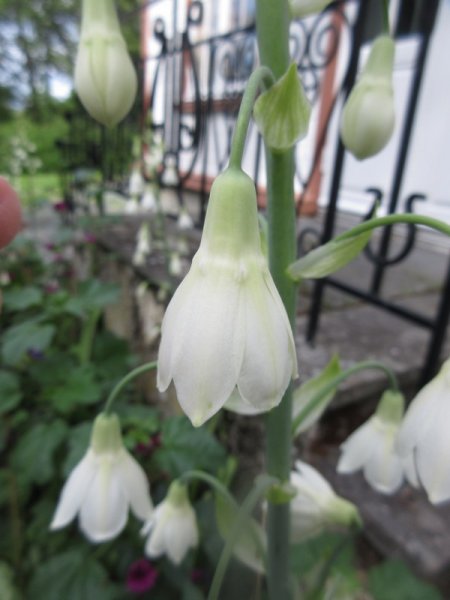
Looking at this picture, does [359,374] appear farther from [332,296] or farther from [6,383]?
[6,383]

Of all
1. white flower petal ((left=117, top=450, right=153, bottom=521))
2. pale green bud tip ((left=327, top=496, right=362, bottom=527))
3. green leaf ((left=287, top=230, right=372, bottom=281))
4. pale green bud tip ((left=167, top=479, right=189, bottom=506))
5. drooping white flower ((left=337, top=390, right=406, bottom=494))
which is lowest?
pale green bud tip ((left=167, top=479, right=189, bottom=506))

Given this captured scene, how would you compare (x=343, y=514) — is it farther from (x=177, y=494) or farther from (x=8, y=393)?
(x=8, y=393)

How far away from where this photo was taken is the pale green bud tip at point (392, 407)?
1.82ft

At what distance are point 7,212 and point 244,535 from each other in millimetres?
455

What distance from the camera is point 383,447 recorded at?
56 cm

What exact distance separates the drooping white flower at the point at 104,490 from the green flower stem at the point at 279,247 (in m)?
0.16

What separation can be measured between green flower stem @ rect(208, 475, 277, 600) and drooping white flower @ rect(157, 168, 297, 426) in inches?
6.3

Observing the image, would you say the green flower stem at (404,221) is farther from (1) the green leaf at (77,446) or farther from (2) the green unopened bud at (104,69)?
(1) the green leaf at (77,446)

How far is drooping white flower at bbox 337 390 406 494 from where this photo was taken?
0.55 m

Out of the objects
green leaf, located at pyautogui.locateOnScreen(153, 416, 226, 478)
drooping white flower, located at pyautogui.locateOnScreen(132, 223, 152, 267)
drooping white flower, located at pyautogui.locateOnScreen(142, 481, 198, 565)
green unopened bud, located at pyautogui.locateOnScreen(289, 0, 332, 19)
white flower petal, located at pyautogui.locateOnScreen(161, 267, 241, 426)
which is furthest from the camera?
drooping white flower, located at pyautogui.locateOnScreen(132, 223, 152, 267)

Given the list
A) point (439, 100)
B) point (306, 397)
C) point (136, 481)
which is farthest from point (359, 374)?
point (439, 100)

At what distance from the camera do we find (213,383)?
27 centimetres

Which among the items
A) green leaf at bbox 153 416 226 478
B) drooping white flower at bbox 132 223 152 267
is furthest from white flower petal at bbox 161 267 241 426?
drooping white flower at bbox 132 223 152 267

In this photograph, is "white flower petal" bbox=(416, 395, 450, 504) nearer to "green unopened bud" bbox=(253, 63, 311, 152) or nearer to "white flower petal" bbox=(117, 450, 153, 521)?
"green unopened bud" bbox=(253, 63, 311, 152)
